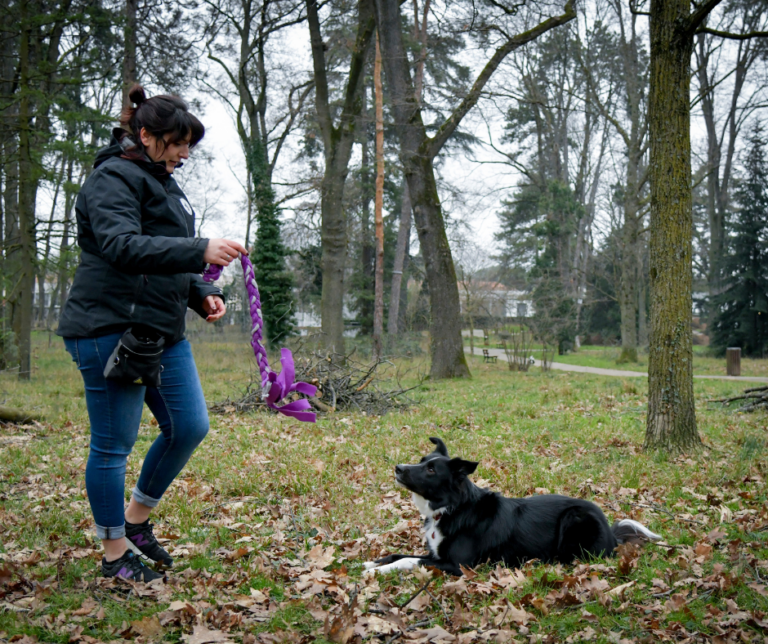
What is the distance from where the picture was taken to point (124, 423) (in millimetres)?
2990

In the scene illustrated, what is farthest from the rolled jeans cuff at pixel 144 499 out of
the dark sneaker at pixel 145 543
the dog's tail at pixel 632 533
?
the dog's tail at pixel 632 533

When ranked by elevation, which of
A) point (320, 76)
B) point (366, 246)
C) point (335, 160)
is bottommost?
point (366, 246)

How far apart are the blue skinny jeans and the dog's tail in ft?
8.61

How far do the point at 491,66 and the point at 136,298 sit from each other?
42.8 feet

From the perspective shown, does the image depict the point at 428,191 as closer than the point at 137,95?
No

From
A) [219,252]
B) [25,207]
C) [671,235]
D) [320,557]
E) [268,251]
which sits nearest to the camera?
[219,252]

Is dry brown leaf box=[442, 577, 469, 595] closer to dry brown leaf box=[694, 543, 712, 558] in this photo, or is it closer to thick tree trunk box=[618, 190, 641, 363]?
dry brown leaf box=[694, 543, 712, 558]

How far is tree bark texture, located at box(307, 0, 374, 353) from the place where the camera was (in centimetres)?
1691

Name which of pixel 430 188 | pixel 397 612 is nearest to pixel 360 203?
pixel 430 188

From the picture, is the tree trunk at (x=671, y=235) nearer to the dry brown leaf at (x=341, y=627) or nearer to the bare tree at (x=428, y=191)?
the dry brown leaf at (x=341, y=627)

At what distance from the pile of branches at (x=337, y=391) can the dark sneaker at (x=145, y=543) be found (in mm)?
5926

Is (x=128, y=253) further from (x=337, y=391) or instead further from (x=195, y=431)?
(x=337, y=391)

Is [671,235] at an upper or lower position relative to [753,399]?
upper

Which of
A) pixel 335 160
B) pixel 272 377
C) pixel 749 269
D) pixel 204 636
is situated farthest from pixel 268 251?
pixel 204 636
